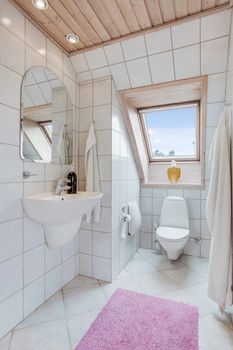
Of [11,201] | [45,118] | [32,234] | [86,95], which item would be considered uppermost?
[86,95]

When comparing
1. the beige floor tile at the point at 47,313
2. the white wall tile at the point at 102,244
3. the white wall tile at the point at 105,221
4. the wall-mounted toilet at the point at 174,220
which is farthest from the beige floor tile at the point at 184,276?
the beige floor tile at the point at 47,313

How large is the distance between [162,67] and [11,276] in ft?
7.00

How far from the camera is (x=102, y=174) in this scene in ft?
6.65

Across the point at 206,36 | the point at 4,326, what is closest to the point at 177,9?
the point at 206,36

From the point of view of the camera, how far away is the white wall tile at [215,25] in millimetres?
1530

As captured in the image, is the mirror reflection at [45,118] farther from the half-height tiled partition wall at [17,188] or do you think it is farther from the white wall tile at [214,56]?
the white wall tile at [214,56]

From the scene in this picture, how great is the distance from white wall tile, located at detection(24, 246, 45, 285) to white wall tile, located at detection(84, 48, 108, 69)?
5.78ft

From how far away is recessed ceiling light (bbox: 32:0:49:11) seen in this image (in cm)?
140

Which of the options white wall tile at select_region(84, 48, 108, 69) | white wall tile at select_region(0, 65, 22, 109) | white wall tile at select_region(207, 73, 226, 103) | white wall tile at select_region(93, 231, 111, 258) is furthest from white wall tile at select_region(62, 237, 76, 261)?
white wall tile at select_region(207, 73, 226, 103)

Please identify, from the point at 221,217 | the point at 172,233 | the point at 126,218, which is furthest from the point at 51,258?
the point at 221,217

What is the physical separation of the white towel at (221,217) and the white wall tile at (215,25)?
2.06 ft

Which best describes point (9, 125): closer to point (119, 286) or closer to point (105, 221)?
point (105, 221)

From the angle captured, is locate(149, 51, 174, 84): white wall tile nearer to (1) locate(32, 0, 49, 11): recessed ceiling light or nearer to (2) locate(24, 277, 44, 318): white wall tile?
(1) locate(32, 0, 49, 11): recessed ceiling light

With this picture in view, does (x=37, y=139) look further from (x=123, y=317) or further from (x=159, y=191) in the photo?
(x=159, y=191)
